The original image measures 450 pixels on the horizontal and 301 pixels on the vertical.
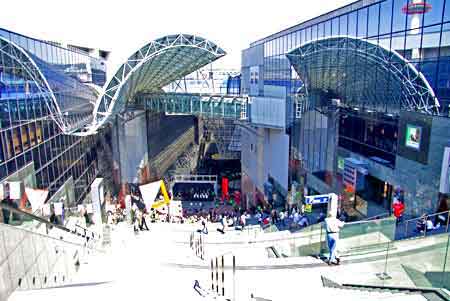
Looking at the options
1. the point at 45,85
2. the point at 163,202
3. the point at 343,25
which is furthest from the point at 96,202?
Result: the point at 343,25

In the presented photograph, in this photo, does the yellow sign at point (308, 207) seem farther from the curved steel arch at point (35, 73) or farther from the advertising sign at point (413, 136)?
the curved steel arch at point (35, 73)

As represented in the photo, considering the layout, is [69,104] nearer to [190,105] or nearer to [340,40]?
[190,105]

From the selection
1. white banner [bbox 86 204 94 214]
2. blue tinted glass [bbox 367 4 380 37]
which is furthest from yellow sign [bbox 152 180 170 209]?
blue tinted glass [bbox 367 4 380 37]

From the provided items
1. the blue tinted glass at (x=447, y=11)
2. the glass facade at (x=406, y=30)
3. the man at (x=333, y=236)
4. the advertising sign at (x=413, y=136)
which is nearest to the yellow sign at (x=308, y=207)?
the advertising sign at (x=413, y=136)

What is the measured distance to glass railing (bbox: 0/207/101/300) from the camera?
5.51 metres

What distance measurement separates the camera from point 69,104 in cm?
1989

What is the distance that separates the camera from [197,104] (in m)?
27.5

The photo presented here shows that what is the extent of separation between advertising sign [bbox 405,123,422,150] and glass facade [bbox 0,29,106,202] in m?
14.1

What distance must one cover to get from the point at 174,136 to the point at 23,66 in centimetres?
2834

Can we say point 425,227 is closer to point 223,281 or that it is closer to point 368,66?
point 223,281

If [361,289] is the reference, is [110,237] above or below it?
below

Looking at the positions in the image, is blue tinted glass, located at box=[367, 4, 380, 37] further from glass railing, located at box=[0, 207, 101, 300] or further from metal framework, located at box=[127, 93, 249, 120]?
glass railing, located at box=[0, 207, 101, 300]

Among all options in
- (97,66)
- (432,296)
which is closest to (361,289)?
(432,296)

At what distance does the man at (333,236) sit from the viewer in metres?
7.03
